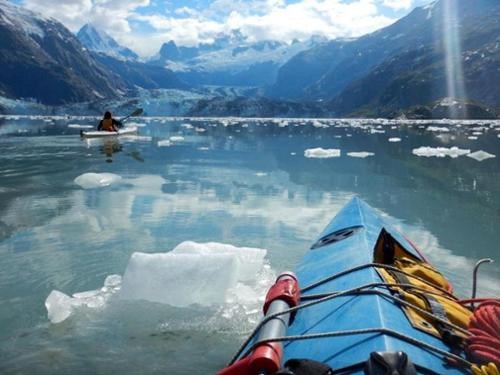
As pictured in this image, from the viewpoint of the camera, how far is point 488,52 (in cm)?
14075

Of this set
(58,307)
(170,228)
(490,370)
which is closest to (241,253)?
(58,307)

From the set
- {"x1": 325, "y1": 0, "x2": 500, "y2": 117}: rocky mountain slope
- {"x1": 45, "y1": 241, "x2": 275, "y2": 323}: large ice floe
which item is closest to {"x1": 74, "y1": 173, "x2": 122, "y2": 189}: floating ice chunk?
{"x1": 45, "y1": 241, "x2": 275, "y2": 323}: large ice floe

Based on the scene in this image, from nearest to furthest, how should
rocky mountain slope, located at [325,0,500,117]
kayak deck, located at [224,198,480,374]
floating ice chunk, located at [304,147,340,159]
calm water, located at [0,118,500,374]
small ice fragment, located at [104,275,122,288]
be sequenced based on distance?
kayak deck, located at [224,198,480,374], calm water, located at [0,118,500,374], small ice fragment, located at [104,275,122,288], floating ice chunk, located at [304,147,340,159], rocky mountain slope, located at [325,0,500,117]

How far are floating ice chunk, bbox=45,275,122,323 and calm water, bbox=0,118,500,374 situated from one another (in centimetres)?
9

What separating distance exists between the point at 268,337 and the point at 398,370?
2.58ft

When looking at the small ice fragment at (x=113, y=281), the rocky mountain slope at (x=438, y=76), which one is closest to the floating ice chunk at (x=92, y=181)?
the small ice fragment at (x=113, y=281)

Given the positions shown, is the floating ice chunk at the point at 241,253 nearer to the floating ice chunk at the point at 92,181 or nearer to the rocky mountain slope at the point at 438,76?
the floating ice chunk at the point at 92,181

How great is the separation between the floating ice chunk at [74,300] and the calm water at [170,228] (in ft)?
0.30

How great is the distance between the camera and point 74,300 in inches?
198

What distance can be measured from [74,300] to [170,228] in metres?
3.29

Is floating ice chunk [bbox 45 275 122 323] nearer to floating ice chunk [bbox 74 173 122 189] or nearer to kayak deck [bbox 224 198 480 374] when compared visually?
kayak deck [bbox 224 198 480 374]

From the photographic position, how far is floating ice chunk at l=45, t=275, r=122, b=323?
4.74 metres

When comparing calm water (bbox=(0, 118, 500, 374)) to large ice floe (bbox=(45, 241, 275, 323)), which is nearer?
calm water (bbox=(0, 118, 500, 374))

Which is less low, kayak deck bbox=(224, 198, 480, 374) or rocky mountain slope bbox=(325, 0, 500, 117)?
rocky mountain slope bbox=(325, 0, 500, 117)
